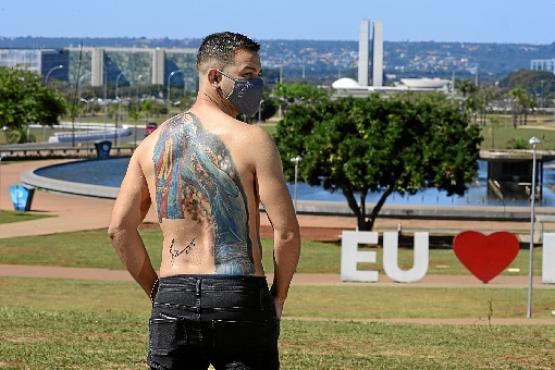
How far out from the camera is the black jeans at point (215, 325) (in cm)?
600

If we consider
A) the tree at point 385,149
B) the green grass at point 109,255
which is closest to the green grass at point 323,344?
the green grass at point 109,255

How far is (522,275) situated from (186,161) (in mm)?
30004

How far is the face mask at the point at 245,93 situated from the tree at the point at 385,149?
124ft

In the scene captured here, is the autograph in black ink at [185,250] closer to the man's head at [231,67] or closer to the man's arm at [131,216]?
the man's arm at [131,216]

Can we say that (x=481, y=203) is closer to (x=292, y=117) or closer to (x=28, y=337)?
(x=292, y=117)

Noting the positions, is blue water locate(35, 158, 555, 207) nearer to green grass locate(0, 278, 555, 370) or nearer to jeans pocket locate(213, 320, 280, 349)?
green grass locate(0, 278, 555, 370)

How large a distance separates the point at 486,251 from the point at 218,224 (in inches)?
804

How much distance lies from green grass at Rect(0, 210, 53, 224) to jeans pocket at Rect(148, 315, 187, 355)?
42322 millimetres

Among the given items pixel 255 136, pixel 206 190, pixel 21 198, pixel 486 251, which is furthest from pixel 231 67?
pixel 21 198

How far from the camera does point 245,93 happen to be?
246 inches

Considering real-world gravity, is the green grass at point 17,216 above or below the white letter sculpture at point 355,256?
below

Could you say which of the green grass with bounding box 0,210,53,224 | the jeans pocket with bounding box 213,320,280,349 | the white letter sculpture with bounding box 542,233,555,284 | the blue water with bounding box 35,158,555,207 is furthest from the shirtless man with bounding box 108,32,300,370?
the blue water with bounding box 35,158,555,207

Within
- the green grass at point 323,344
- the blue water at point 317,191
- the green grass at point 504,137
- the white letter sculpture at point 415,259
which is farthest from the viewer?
the green grass at point 504,137

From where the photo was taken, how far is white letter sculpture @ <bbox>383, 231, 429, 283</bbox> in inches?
1167
